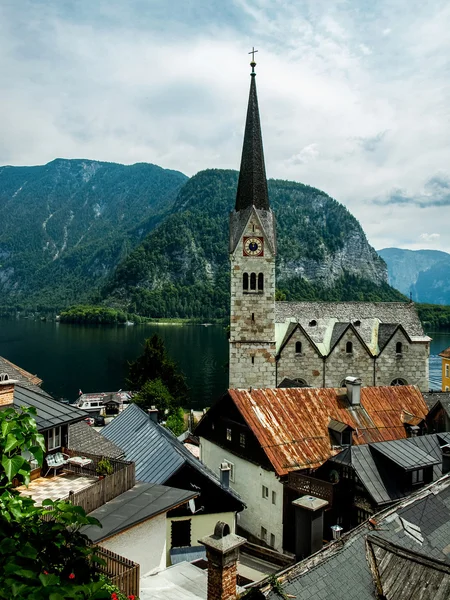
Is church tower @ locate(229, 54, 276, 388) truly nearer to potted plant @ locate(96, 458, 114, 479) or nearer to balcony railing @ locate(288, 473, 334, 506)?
balcony railing @ locate(288, 473, 334, 506)

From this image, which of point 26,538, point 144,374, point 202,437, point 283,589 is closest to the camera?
point 26,538

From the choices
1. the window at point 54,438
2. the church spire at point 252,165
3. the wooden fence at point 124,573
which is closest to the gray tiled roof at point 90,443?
the window at point 54,438

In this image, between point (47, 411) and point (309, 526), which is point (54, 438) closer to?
point (47, 411)

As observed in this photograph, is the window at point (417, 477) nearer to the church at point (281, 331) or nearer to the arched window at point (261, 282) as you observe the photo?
the church at point (281, 331)

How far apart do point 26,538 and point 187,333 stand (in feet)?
585

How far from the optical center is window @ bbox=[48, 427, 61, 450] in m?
15.4

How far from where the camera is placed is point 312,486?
21906 millimetres

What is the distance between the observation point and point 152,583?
44.0ft

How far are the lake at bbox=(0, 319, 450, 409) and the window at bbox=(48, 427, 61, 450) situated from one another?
53867 mm

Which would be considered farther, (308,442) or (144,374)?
(144,374)

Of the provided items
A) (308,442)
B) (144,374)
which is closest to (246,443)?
(308,442)

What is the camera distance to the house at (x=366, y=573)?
9.55 meters

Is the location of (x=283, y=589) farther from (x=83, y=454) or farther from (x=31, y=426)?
(x=83, y=454)

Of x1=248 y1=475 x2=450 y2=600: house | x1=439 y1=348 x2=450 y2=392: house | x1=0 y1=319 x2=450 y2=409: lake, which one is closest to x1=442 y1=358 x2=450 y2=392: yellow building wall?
x1=439 y1=348 x2=450 y2=392: house
